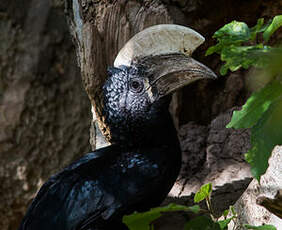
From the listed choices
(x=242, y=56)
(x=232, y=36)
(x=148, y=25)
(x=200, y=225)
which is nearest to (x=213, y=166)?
(x=148, y=25)

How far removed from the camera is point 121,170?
1.57 m

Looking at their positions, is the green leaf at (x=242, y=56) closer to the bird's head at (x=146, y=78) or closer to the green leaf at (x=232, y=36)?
the green leaf at (x=232, y=36)

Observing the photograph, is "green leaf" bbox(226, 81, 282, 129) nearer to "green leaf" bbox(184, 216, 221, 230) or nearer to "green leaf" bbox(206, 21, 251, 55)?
"green leaf" bbox(206, 21, 251, 55)

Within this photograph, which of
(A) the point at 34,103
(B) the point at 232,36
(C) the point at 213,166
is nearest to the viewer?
(B) the point at 232,36

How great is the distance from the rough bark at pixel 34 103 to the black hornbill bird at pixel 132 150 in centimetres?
124

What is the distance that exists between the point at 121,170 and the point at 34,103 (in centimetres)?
145

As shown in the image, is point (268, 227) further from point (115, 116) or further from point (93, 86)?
point (93, 86)

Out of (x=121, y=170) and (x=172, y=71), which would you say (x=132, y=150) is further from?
(x=172, y=71)

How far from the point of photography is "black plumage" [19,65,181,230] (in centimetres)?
151

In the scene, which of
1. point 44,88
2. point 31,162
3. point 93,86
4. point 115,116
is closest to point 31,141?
point 31,162

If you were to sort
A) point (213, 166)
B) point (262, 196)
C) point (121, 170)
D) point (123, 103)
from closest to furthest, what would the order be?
point (262, 196) < point (121, 170) < point (123, 103) < point (213, 166)

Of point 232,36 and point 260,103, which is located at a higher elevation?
point 232,36

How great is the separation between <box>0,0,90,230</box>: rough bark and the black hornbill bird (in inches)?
48.7

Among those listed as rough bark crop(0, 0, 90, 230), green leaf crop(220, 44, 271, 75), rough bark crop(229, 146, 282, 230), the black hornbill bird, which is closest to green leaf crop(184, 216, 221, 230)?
rough bark crop(229, 146, 282, 230)
